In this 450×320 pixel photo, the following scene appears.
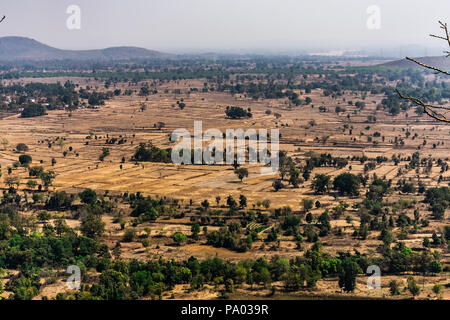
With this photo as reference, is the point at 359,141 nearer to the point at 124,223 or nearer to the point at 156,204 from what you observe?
the point at 156,204

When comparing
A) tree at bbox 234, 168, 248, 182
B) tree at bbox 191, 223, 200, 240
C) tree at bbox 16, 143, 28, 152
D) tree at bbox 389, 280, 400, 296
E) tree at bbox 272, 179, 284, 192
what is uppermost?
tree at bbox 16, 143, 28, 152

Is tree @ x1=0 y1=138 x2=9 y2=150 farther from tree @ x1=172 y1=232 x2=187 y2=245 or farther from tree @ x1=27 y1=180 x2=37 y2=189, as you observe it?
tree @ x1=172 y1=232 x2=187 y2=245

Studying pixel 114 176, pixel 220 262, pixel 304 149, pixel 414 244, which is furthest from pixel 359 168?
pixel 220 262

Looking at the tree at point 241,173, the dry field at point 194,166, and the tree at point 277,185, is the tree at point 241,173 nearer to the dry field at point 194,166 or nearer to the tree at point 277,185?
the dry field at point 194,166

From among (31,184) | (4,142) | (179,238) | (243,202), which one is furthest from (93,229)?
(4,142)

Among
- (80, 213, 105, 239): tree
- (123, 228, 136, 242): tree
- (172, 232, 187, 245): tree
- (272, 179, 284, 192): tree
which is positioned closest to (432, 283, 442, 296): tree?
(172, 232, 187, 245): tree

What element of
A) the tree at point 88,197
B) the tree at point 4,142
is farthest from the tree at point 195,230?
the tree at point 4,142

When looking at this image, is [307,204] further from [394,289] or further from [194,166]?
[194,166]

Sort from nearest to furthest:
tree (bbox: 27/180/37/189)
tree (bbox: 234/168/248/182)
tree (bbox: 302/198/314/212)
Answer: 1. tree (bbox: 302/198/314/212)
2. tree (bbox: 27/180/37/189)
3. tree (bbox: 234/168/248/182)

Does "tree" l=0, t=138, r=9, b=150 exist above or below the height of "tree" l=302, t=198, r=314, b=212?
above
